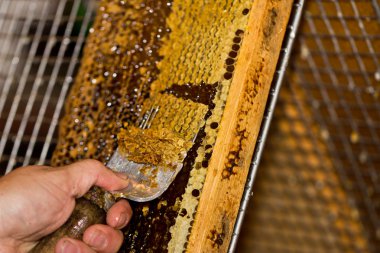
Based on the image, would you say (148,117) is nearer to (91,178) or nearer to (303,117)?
(91,178)

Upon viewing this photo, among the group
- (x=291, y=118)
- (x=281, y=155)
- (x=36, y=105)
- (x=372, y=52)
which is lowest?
(x=36, y=105)

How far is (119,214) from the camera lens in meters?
0.61

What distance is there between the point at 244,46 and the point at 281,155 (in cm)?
104

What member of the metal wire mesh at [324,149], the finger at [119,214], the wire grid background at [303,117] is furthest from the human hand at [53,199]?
the metal wire mesh at [324,149]

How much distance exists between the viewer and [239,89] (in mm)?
605

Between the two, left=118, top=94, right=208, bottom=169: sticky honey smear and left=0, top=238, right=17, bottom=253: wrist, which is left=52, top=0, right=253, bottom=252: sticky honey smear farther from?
left=0, top=238, right=17, bottom=253: wrist

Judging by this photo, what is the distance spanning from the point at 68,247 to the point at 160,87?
0.27 meters

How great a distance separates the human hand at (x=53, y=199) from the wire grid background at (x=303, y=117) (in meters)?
0.48

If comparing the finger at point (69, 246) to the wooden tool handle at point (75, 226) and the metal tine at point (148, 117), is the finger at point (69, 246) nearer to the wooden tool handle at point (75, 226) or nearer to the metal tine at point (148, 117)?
the wooden tool handle at point (75, 226)

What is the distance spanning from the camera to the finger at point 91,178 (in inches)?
23.9

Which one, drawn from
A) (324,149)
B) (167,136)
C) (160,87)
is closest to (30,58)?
(160,87)

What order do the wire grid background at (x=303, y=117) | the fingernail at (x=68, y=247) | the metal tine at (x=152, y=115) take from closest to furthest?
the fingernail at (x=68, y=247)
the metal tine at (x=152, y=115)
the wire grid background at (x=303, y=117)

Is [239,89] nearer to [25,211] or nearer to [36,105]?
[25,211]

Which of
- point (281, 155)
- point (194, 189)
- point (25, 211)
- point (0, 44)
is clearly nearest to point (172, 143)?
point (194, 189)
